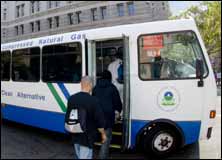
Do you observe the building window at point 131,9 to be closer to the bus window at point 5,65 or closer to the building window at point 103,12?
the building window at point 103,12

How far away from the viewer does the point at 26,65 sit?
8367 mm

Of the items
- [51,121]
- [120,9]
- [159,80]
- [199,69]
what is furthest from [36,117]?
[120,9]

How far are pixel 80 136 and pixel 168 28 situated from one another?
2944 millimetres

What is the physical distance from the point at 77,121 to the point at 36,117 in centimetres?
398

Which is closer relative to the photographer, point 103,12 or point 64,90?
point 64,90

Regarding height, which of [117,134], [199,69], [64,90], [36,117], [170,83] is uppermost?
[199,69]

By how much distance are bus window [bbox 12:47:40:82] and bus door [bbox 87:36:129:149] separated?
189 centimetres

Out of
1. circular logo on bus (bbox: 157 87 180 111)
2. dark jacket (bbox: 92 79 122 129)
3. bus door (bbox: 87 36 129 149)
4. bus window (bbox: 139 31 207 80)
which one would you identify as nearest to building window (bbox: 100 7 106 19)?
bus door (bbox: 87 36 129 149)

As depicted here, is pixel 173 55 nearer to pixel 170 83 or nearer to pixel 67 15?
pixel 170 83

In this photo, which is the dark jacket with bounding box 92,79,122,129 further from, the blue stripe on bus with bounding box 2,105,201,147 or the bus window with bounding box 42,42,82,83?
the bus window with bounding box 42,42,82,83

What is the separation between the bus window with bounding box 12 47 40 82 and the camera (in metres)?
8.00

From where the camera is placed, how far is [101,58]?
267 inches

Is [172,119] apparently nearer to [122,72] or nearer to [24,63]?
[122,72]

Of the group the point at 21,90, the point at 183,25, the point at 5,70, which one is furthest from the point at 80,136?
the point at 5,70
